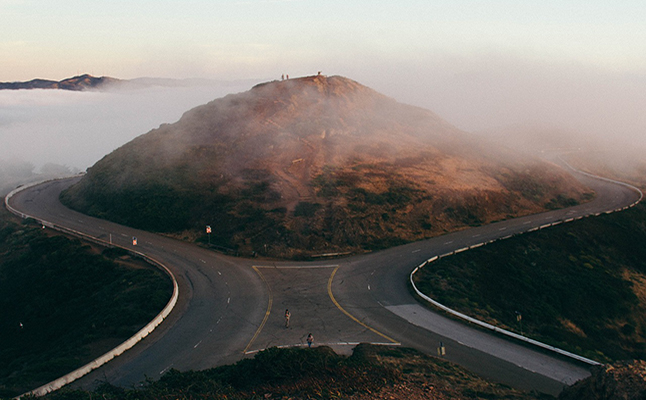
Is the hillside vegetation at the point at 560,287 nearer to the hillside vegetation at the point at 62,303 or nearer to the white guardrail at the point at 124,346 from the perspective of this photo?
the white guardrail at the point at 124,346

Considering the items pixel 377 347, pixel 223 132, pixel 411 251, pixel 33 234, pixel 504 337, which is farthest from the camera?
pixel 223 132

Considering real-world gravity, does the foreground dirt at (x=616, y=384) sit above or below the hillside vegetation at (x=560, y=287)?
above

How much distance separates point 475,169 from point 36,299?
211 ft

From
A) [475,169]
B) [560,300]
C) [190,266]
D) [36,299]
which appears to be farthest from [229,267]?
[475,169]

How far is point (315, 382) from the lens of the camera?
21922mm

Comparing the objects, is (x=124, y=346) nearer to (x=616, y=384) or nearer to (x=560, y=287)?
(x=616, y=384)

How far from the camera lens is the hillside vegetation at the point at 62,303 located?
29.2 meters

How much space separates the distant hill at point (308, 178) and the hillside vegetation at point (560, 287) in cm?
1000

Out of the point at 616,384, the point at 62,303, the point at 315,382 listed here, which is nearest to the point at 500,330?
the point at 616,384

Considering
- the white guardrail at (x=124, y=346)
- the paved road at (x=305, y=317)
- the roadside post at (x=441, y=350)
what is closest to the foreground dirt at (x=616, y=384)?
the paved road at (x=305, y=317)

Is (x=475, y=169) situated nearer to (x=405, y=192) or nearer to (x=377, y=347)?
(x=405, y=192)

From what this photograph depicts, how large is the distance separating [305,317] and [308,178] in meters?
34.1

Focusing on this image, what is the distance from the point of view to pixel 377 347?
95.5 ft

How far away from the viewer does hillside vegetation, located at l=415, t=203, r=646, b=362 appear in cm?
3762
